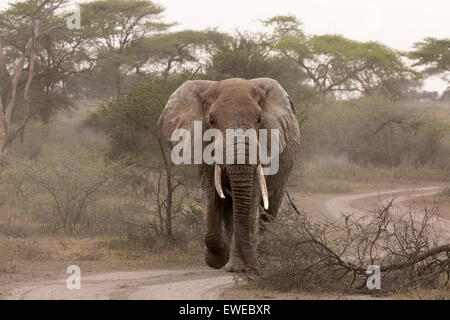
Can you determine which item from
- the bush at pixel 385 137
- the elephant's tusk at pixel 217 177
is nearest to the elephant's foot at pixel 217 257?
the elephant's tusk at pixel 217 177

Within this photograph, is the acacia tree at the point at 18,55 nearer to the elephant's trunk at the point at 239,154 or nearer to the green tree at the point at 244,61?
the green tree at the point at 244,61

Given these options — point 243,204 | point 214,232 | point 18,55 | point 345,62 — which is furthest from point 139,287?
point 345,62

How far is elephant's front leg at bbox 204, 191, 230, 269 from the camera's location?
7.80m

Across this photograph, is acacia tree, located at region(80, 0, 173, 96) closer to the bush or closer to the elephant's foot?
the bush

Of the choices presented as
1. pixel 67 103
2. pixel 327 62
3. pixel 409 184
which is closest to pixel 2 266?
pixel 409 184

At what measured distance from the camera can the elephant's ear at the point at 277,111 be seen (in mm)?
7945

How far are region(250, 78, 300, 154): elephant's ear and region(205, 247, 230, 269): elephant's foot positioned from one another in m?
1.22

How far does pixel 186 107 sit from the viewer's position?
323 inches

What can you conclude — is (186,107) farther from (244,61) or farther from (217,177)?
(244,61)

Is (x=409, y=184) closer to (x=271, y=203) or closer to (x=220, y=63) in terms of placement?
(x=220, y=63)

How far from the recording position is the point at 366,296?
6621mm

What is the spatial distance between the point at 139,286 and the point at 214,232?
0.95 meters

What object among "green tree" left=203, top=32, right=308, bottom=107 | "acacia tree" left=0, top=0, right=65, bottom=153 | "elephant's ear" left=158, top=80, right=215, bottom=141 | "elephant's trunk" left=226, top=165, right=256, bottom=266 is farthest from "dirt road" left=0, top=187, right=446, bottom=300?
"acacia tree" left=0, top=0, right=65, bottom=153

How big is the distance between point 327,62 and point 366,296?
30172mm
